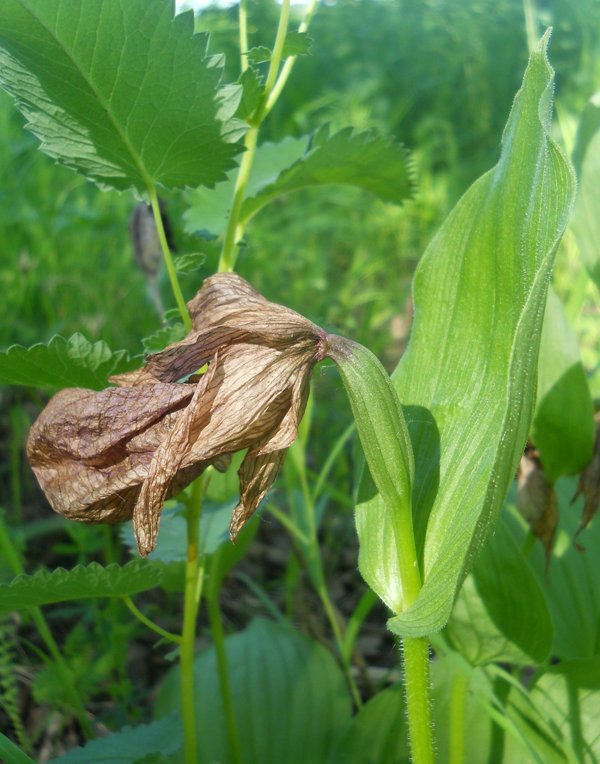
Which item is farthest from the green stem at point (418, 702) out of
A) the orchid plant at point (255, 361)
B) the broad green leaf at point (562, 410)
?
the broad green leaf at point (562, 410)

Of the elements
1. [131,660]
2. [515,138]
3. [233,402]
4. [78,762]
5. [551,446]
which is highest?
[515,138]

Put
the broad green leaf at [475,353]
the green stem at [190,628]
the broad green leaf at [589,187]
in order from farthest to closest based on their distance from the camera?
the broad green leaf at [589,187] → the green stem at [190,628] → the broad green leaf at [475,353]

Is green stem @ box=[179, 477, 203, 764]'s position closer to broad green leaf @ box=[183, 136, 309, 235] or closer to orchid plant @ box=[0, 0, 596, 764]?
orchid plant @ box=[0, 0, 596, 764]

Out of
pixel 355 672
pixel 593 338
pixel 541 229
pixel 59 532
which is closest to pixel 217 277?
pixel 541 229

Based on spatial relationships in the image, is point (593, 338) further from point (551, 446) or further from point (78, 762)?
point (78, 762)

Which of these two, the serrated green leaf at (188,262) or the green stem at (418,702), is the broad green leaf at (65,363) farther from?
the green stem at (418,702)

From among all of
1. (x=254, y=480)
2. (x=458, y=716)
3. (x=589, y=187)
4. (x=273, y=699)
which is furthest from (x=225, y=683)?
(x=589, y=187)

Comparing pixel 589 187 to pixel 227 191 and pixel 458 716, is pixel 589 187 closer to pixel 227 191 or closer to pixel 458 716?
pixel 227 191
